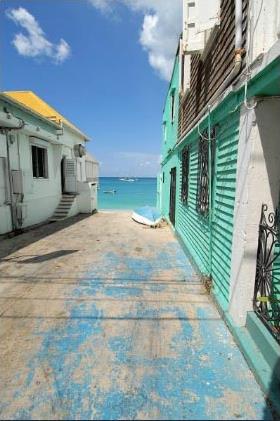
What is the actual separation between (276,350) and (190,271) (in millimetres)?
2948

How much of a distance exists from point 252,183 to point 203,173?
227 cm

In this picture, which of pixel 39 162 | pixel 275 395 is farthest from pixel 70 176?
pixel 275 395

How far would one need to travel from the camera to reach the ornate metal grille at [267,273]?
2.69 meters

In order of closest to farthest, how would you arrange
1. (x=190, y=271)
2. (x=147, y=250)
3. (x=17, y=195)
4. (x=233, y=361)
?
(x=233, y=361) → (x=190, y=271) → (x=147, y=250) → (x=17, y=195)

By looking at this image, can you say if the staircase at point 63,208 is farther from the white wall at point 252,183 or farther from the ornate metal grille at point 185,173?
the white wall at point 252,183

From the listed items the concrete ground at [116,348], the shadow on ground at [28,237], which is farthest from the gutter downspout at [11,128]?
the concrete ground at [116,348]

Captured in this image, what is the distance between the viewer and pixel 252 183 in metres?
2.77

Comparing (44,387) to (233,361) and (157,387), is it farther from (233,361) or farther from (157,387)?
(233,361)

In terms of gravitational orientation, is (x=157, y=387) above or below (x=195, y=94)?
below

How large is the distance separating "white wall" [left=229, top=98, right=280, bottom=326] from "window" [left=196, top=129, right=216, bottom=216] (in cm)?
155

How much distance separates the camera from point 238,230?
3.04 m

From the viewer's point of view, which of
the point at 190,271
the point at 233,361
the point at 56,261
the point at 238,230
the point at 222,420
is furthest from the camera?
the point at 56,261

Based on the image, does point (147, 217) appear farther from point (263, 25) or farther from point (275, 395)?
point (275, 395)

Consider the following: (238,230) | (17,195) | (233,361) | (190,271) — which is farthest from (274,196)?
(17,195)
